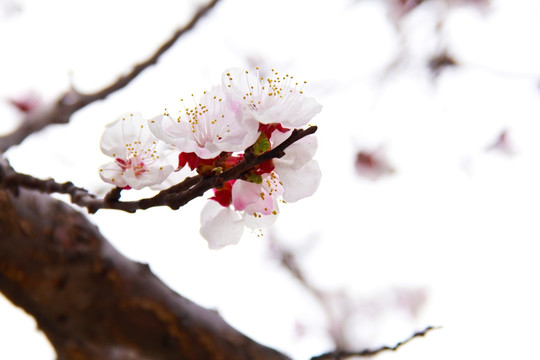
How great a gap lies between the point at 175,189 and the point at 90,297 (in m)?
0.41

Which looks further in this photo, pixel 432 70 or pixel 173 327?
pixel 432 70

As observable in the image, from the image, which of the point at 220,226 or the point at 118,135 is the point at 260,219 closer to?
the point at 220,226

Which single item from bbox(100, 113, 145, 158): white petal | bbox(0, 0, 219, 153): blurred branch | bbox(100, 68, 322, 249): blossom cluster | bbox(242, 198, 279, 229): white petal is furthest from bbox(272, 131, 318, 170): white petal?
bbox(0, 0, 219, 153): blurred branch

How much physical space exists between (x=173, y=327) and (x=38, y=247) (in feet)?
0.91

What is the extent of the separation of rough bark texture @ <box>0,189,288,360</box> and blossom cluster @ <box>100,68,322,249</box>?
23cm

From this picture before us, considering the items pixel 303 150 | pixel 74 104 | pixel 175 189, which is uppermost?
pixel 74 104

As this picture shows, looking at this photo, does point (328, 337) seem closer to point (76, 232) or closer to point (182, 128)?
point (76, 232)

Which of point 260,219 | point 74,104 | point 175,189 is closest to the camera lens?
point 175,189

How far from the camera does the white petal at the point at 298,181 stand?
0.70 metres

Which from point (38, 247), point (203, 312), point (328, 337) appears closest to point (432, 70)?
point (328, 337)

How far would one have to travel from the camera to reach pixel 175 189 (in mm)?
601

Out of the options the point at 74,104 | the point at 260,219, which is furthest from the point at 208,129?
the point at 74,104

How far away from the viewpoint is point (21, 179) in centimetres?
66

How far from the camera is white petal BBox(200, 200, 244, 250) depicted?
787 mm
